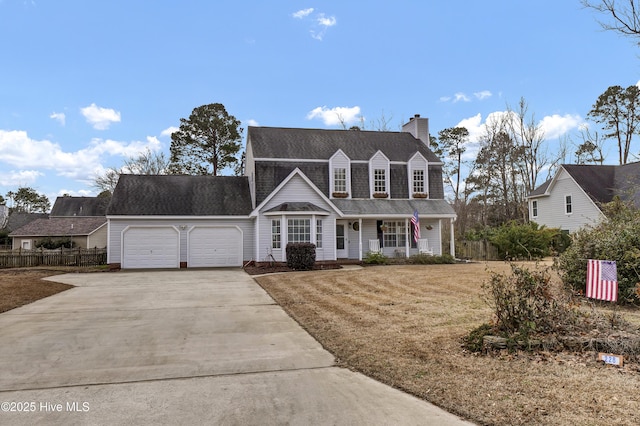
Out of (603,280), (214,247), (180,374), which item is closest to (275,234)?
(214,247)

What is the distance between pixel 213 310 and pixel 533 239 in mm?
19866

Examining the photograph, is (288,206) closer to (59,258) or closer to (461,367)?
(59,258)

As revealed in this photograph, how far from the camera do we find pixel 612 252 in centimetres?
968

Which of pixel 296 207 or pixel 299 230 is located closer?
pixel 296 207

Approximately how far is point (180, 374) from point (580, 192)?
31.5 metres

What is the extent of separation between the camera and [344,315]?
28.3 ft

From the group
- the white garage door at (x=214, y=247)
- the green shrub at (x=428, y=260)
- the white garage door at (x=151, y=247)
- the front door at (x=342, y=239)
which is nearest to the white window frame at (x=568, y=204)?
the green shrub at (x=428, y=260)

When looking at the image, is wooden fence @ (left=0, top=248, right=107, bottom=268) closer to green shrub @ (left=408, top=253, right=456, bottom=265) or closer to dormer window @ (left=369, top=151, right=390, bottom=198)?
dormer window @ (left=369, top=151, right=390, bottom=198)

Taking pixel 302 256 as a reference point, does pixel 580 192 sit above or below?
above

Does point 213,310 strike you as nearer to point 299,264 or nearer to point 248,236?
point 299,264

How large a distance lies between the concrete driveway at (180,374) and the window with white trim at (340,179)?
48.6ft

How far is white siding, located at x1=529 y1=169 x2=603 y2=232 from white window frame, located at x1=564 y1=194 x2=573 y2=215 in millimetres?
142

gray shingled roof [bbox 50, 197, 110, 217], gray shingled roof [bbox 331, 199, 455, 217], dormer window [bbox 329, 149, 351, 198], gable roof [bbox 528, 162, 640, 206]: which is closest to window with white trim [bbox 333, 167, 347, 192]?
dormer window [bbox 329, 149, 351, 198]

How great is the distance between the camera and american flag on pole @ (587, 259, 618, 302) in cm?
808
